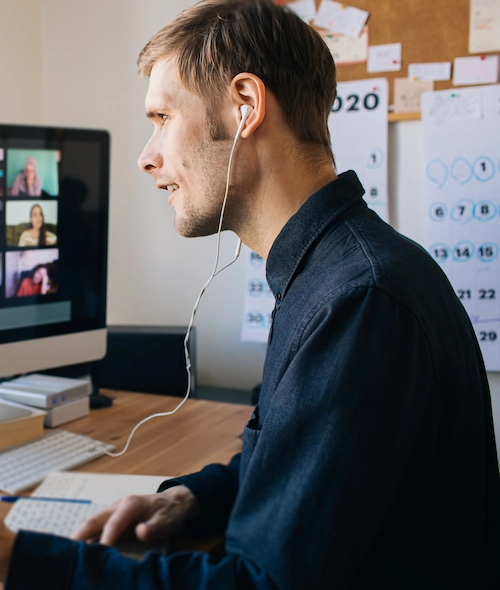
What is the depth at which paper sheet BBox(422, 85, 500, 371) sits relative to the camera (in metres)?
1.57

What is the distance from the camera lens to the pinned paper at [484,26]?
5.02 feet

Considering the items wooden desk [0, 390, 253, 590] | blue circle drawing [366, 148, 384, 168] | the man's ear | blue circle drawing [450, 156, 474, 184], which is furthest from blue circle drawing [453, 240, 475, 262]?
the man's ear

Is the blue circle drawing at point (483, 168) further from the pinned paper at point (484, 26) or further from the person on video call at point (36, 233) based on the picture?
the person on video call at point (36, 233)

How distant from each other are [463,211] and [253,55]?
91 cm

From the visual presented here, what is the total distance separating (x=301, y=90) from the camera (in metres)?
0.91

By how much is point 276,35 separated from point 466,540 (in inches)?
27.4

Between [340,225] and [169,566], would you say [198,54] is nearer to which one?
[340,225]

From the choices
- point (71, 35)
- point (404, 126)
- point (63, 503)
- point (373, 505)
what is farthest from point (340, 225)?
point (71, 35)

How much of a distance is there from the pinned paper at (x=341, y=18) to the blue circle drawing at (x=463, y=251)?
60 centimetres

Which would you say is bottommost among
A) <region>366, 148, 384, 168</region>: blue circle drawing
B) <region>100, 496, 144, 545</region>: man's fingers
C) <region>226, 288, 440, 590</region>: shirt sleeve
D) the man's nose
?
<region>100, 496, 144, 545</region>: man's fingers

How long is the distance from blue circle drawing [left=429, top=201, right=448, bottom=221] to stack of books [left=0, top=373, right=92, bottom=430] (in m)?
0.95

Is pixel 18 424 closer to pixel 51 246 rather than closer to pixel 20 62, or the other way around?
pixel 51 246

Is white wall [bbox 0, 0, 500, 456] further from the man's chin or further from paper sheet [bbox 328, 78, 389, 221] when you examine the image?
the man's chin

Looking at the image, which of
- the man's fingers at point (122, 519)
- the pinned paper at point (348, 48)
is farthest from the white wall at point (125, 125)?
the man's fingers at point (122, 519)
